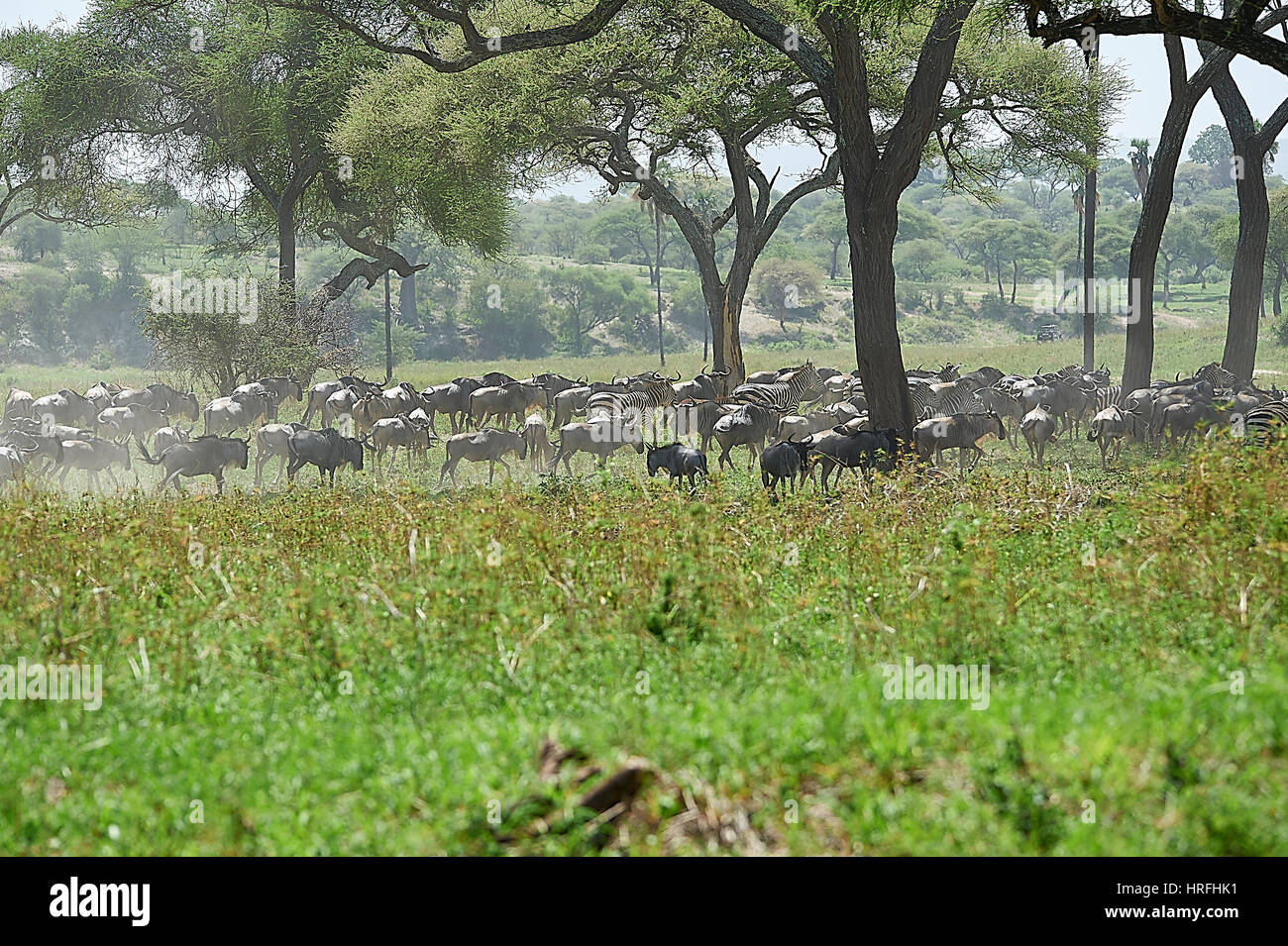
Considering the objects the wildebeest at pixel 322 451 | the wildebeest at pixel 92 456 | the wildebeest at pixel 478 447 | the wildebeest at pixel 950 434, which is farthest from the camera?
the wildebeest at pixel 92 456

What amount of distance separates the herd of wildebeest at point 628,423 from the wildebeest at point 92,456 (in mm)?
23

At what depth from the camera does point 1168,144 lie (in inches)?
891

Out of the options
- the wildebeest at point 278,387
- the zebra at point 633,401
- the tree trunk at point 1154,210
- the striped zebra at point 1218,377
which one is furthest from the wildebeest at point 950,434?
the wildebeest at point 278,387

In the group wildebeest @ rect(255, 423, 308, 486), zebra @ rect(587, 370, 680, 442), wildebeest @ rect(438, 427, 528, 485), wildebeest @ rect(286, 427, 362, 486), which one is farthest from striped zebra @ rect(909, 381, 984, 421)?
wildebeest @ rect(255, 423, 308, 486)

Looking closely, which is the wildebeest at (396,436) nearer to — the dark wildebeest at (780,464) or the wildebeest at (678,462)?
the wildebeest at (678,462)

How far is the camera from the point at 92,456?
59.2ft

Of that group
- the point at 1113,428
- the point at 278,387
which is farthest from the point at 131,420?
the point at 1113,428

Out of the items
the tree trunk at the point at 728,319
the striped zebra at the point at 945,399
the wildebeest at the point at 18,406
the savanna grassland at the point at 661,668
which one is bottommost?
the savanna grassland at the point at 661,668

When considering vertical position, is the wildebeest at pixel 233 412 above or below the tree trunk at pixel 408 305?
below

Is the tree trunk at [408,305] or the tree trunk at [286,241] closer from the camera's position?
the tree trunk at [286,241]

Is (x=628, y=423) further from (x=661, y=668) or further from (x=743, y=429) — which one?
(x=661, y=668)

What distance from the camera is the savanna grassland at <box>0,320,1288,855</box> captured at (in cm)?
516

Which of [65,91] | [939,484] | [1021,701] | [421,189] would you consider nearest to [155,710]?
[1021,701]

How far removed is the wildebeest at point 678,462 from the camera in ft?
48.3
